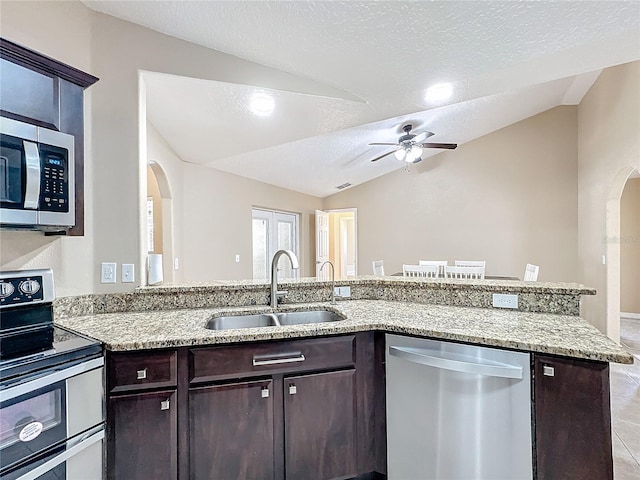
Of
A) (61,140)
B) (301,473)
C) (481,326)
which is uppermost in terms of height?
(61,140)

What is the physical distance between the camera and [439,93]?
246 centimetres

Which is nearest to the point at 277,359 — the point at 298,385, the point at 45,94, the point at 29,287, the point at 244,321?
the point at 298,385

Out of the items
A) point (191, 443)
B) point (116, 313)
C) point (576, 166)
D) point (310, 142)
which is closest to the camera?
point (191, 443)

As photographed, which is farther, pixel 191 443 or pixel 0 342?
pixel 191 443

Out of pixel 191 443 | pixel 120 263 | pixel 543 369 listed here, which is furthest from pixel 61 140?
pixel 543 369

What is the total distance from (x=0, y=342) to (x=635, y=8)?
3.08m

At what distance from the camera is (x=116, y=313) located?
1.92 meters

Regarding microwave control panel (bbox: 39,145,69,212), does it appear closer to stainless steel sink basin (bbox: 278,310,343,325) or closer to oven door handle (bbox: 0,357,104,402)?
oven door handle (bbox: 0,357,104,402)

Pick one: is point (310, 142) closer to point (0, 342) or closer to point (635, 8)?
point (635, 8)

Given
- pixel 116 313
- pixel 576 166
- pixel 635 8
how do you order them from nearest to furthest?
pixel 635 8 < pixel 116 313 < pixel 576 166

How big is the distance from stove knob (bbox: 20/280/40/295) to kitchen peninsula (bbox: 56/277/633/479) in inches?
9.3

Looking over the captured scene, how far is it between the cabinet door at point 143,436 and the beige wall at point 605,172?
4.61 meters

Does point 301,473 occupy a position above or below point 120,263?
below

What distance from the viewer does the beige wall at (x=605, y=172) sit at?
11.9 feet
